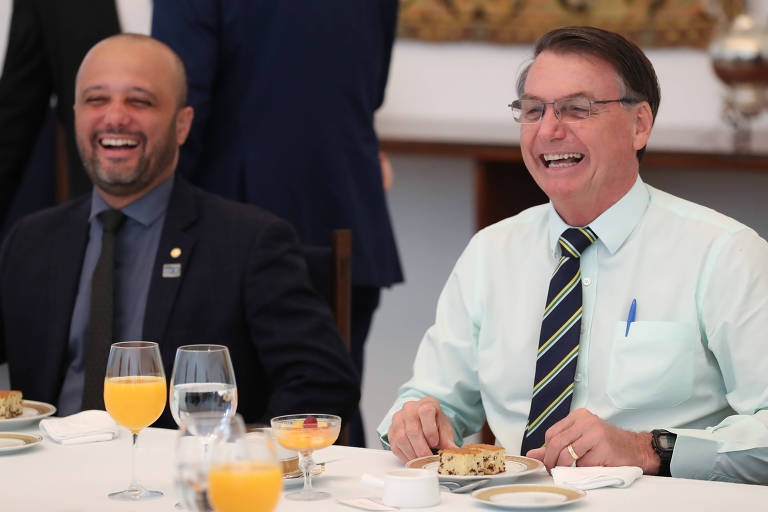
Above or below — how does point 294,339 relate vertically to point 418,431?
above

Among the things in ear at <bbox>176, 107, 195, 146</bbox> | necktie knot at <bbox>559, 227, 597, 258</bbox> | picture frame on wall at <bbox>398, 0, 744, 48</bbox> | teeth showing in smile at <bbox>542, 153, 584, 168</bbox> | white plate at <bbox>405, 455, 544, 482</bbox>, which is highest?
picture frame on wall at <bbox>398, 0, 744, 48</bbox>

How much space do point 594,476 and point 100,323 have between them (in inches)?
46.5

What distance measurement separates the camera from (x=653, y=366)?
1.75 metres

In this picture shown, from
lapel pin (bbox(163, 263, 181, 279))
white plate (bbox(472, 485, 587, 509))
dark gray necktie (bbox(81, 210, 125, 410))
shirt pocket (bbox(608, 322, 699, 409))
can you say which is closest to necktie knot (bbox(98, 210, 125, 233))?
dark gray necktie (bbox(81, 210, 125, 410))

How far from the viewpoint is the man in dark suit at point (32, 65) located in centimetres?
303

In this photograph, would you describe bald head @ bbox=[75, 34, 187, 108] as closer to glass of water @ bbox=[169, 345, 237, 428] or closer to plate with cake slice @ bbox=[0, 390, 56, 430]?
plate with cake slice @ bbox=[0, 390, 56, 430]

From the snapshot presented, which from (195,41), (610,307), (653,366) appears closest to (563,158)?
(610,307)

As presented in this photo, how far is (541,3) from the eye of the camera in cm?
414

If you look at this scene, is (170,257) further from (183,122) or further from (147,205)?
(183,122)

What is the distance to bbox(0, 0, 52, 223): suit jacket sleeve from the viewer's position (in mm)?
3025

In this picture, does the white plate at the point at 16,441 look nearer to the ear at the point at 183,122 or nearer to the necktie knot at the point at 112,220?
the necktie knot at the point at 112,220

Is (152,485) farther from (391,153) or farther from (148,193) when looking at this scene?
(391,153)

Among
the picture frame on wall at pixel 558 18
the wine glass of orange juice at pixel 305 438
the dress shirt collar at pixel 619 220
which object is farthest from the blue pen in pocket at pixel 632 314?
the picture frame on wall at pixel 558 18

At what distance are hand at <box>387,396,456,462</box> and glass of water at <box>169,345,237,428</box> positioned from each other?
29 cm
